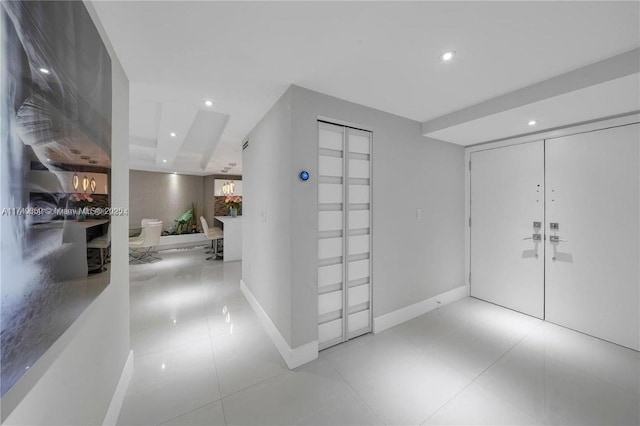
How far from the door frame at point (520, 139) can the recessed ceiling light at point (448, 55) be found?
204 centimetres

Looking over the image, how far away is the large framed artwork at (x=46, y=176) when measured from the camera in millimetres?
610

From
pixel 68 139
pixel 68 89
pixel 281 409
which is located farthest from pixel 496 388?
pixel 68 89

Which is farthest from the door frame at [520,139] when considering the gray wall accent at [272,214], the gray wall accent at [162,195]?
the gray wall accent at [162,195]

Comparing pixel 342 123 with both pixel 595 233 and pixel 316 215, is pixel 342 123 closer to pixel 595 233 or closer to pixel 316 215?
pixel 316 215

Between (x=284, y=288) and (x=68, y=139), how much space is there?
70.4 inches

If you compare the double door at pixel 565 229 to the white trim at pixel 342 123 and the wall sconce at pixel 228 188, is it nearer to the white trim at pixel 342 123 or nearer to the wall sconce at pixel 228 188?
the white trim at pixel 342 123

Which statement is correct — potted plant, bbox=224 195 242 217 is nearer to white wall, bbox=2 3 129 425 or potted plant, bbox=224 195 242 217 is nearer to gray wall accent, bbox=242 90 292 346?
gray wall accent, bbox=242 90 292 346

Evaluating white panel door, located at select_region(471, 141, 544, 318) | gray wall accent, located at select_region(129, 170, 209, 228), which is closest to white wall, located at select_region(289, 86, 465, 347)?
white panel door, located at select_region(471, 141, 544, 318)

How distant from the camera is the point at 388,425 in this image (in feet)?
5.02

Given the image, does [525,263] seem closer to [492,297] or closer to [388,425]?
[492,297]

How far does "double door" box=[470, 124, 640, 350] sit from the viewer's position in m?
2.33

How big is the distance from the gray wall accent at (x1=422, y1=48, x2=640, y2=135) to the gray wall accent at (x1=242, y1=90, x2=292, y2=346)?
6.46ft

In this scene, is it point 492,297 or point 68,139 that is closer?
point 68,139

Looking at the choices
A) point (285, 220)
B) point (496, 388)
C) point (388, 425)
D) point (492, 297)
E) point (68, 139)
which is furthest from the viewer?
point (492, 297)
